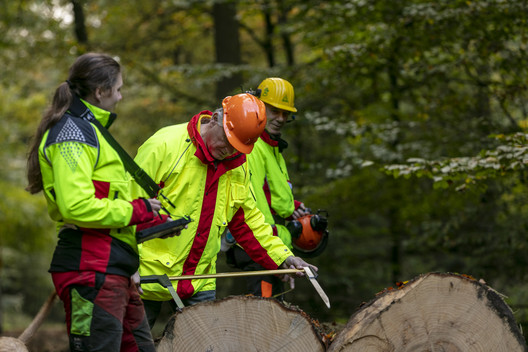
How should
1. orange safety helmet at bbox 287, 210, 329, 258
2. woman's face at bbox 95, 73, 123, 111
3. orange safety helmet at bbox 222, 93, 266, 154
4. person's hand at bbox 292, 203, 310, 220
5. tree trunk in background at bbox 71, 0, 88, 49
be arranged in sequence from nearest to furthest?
woman's face at bbox 95, 73, 123, 111 → orange safety helmet at bbox 222, 93, 266, 154 → orange safety helmet at bbox 287, 210, 329, 258 → person's hand at bbox 292, 203, 310, 220 → tree trunk in background at bbox 71, 0, 88, 49

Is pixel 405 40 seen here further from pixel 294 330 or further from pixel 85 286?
pixel 85 286

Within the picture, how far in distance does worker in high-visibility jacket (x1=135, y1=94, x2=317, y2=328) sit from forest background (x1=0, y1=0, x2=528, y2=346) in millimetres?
885

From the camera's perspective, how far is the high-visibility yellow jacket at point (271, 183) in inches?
188

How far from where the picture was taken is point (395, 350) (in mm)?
3514

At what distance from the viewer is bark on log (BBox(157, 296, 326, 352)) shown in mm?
3592

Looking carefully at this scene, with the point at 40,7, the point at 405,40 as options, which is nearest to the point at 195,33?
the point at 40,7

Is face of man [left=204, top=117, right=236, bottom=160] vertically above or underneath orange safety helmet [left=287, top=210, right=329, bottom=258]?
above

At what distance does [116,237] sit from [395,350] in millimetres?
1754

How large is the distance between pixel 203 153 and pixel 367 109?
6.08 metres

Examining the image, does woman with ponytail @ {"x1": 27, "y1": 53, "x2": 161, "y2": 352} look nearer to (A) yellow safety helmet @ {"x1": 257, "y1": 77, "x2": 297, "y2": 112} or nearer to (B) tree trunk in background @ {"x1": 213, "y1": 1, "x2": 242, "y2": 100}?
(A) yellow safety helmet @ {"x1": 257, "y1": 77, "x2": 297, "y2": 112}

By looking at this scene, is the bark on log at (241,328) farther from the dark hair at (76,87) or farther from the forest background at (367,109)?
the forest background at (367,109)

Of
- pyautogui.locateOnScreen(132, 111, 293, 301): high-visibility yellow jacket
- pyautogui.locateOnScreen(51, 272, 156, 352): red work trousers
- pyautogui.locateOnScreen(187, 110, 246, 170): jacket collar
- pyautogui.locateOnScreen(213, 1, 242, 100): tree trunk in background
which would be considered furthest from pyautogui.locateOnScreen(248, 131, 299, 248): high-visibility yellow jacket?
pyautogui.locateOnScreen(213, 1, 242, 100): tree trunk in background

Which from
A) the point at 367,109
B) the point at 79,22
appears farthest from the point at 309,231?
the point at 79,22

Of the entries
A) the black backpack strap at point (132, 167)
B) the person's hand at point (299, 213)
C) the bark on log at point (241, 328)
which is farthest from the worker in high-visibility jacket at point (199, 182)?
the person's hand at point (299, 213)
